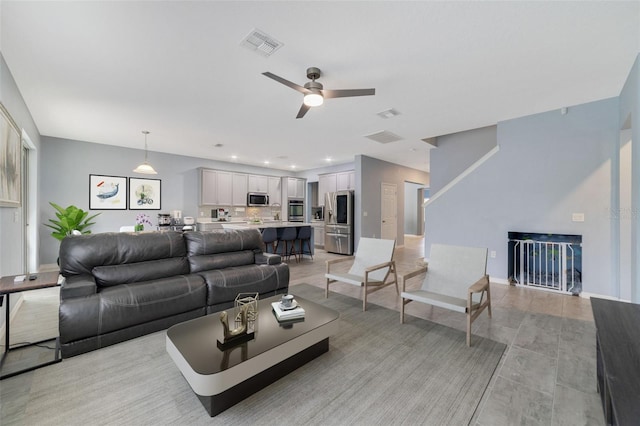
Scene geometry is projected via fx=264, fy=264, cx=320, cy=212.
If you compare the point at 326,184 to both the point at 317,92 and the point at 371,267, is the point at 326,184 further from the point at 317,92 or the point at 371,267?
the point at 317,92

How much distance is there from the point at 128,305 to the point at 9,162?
74.6 inches

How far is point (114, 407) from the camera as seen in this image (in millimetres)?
1669

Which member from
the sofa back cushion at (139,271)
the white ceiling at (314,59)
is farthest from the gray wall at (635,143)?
the sofa back cushion at (139,271)

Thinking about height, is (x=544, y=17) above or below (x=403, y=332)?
above

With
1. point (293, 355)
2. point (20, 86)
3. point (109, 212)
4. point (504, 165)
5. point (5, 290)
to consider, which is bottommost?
point (293, 355)

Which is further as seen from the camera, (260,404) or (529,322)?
(529,322)

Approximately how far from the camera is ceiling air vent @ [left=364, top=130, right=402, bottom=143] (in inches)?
203

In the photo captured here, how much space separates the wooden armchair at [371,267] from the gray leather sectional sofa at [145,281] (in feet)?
2.60

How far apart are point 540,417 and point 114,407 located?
2654 mm

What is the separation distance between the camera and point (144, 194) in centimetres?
661

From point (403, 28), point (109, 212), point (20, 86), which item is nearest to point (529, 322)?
point (403, 28)

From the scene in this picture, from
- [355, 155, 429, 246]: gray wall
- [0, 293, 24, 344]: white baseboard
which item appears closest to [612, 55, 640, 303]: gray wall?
[355, 155, 429, 246]: gray wall

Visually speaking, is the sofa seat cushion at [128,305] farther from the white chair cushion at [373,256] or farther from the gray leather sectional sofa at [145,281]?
the white chair cushion at [373,256]

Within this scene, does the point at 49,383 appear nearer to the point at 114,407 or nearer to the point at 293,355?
the point at 114,407
